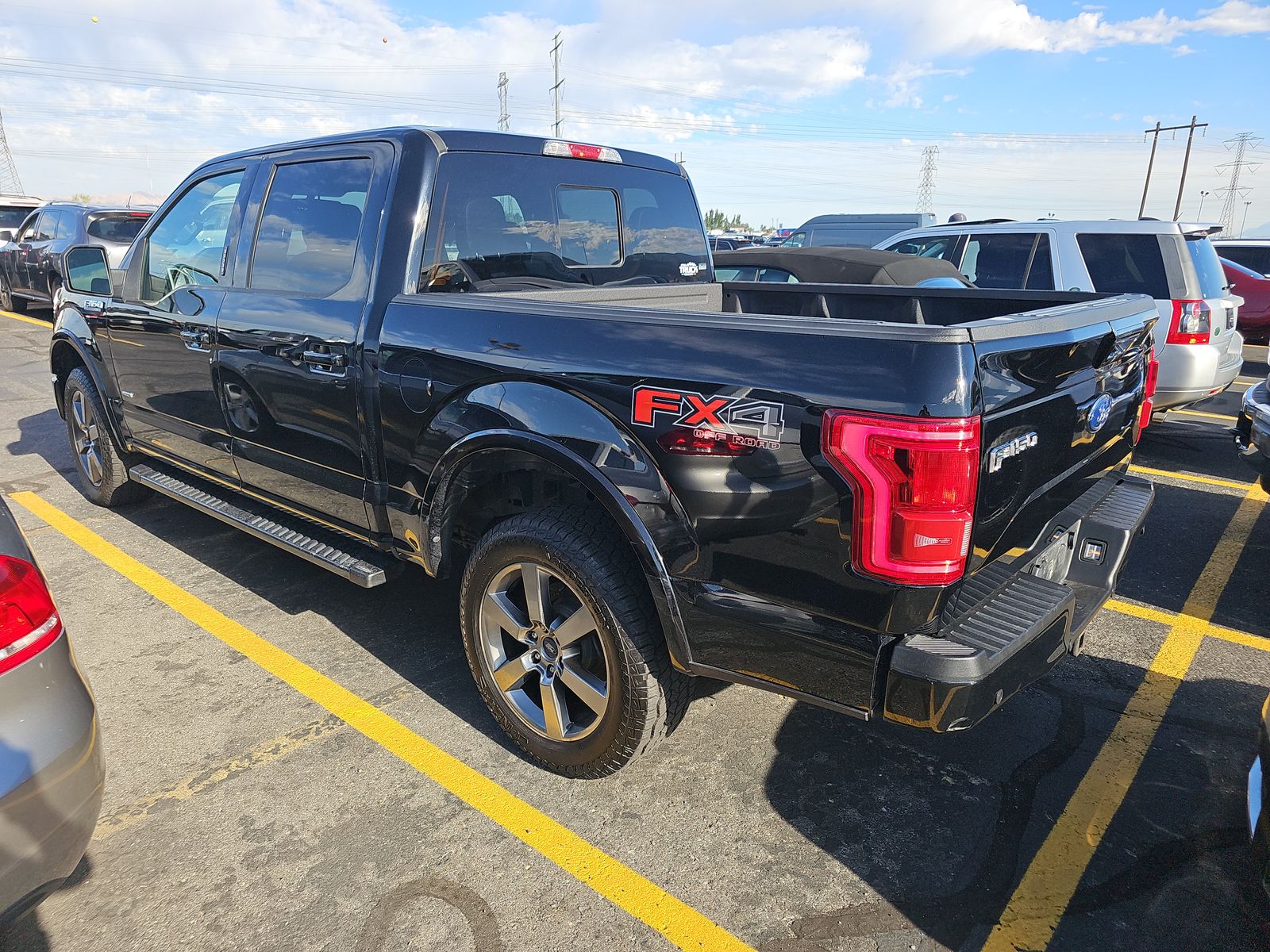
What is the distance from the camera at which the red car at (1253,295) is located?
12.2 m

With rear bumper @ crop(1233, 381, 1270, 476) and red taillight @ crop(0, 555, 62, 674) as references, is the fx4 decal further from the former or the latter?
rear bumper @ crop(1233, 381, 1270, 476)

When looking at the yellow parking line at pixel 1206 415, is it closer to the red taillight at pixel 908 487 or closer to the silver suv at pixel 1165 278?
the silver suv at pixel 1165 278

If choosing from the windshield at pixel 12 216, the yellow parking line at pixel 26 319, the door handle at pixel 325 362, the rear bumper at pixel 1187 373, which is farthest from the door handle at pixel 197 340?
the windshield at pixel 12 216

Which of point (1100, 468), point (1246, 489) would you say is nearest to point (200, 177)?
point (1100, 468)

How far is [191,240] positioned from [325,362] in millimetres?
1542

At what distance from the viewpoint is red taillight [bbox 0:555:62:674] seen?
5.90ft

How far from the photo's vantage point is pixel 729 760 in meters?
2.84

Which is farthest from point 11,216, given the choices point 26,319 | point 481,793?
point 481,793

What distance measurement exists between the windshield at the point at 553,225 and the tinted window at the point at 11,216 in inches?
725

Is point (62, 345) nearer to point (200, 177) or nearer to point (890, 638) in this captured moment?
point (200, 177)

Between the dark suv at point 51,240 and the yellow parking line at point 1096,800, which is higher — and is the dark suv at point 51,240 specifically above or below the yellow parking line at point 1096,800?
above

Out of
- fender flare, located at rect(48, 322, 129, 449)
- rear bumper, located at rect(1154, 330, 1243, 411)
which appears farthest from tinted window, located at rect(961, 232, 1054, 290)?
fender flare, located at rect(48, 322, 129, 449)

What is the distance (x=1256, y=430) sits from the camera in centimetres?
400

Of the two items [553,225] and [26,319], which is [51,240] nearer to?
[26,319]
